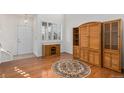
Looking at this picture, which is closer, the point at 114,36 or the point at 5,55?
the point at 5,55

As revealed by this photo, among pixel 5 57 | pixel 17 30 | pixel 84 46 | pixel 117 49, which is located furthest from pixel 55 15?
pixel 117 49

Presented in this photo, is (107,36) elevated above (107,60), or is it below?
above

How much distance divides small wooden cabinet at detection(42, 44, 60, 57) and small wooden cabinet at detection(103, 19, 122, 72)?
133 cm

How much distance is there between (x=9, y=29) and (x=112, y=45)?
217 centimetres

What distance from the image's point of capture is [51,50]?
80.5 inches

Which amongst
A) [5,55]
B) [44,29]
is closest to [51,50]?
[44,29]

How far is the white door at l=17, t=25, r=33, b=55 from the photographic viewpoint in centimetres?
184

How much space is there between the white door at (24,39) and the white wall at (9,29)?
0.21 feet

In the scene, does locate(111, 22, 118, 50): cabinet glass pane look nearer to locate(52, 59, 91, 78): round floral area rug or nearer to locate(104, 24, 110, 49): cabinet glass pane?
locate(104, 24, 110, 49): cabinet glass pane

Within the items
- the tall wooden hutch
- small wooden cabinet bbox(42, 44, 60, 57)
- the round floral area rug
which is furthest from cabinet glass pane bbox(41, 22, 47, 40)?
the tall wooden hutch

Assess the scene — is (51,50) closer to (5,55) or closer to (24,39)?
(24,39)

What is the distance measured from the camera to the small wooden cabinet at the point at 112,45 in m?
2.49

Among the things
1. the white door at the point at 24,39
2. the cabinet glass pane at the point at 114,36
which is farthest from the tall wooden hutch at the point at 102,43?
the white door at the point at 24,39
